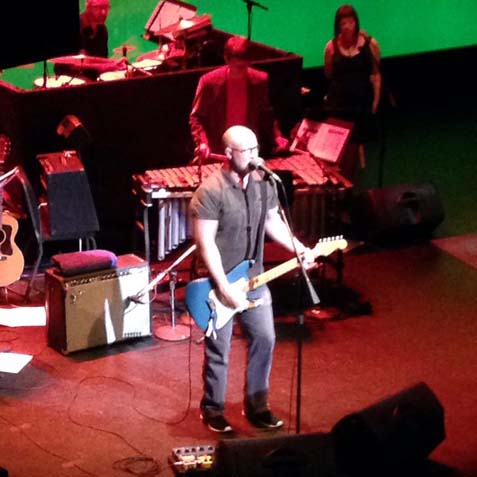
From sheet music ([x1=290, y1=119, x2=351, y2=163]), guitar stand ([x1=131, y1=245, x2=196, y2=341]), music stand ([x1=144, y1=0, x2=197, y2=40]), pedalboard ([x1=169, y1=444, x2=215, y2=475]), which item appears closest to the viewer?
pedalboard ([x1=169, y1=444, x2=215, y2=475])

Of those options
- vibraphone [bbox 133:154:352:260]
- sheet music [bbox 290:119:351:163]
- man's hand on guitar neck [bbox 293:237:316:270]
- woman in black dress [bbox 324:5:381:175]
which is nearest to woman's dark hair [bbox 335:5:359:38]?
woman in black dress [bbox 324:5:381:175]

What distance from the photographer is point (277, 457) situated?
20.6ft

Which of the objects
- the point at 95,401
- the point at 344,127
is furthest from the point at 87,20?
the point at 95,401

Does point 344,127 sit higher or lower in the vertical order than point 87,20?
lower

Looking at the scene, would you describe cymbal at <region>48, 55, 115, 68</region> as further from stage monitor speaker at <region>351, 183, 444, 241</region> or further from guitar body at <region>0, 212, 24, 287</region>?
stage monitor speaker at <region>351, 183, 444, 241</region>

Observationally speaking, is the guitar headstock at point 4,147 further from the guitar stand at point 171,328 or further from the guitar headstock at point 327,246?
the guitar headstock at point 327,246

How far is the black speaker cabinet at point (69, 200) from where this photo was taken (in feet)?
31.4

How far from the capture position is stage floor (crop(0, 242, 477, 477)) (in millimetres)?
7402

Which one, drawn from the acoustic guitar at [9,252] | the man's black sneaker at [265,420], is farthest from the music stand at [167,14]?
the man's black sneaker at [265,420]

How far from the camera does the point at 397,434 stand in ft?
21.7

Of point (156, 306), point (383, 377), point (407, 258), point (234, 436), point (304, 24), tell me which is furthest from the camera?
point (304, 24)

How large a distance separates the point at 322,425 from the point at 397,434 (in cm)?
118

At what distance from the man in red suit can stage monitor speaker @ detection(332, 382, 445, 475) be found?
3514 millimetres

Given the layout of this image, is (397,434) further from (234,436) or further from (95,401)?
(95,401)
